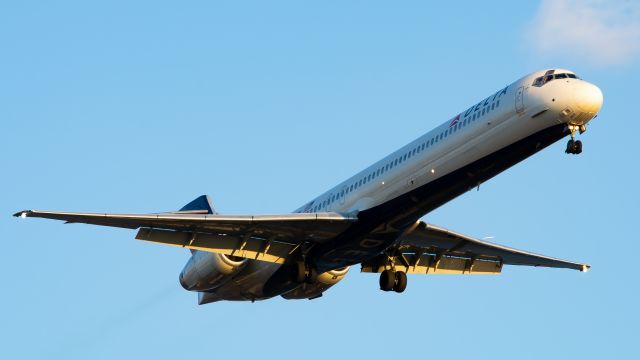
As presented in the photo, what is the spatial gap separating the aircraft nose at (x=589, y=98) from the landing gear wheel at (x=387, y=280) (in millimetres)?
11430

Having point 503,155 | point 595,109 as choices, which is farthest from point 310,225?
point 595,109

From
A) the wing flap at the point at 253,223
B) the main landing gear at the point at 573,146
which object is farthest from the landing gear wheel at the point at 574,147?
the wing flap at the point at 253,223

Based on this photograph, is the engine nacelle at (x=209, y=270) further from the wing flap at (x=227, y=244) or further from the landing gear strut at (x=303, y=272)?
the landing gear strut at (x=303, y=272)

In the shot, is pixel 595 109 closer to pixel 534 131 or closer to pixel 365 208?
pixel 534 131

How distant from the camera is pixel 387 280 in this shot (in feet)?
145

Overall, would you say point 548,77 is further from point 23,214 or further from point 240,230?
point 23,214

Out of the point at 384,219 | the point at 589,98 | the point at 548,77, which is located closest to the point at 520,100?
the point at 548,77

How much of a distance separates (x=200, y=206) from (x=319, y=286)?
5735mm

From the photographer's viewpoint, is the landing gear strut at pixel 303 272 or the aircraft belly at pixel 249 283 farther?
the aircraft belly at pixel 249 283

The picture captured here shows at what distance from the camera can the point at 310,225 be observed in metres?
40.2

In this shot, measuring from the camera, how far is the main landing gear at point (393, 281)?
44.3 m

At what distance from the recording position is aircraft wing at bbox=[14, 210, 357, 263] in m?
38.9

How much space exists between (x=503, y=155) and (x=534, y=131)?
4.25 feet

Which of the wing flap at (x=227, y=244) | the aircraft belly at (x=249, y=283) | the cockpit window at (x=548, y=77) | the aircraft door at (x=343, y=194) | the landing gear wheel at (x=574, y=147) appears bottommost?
the aircraft belly at (x=249, y=283)
